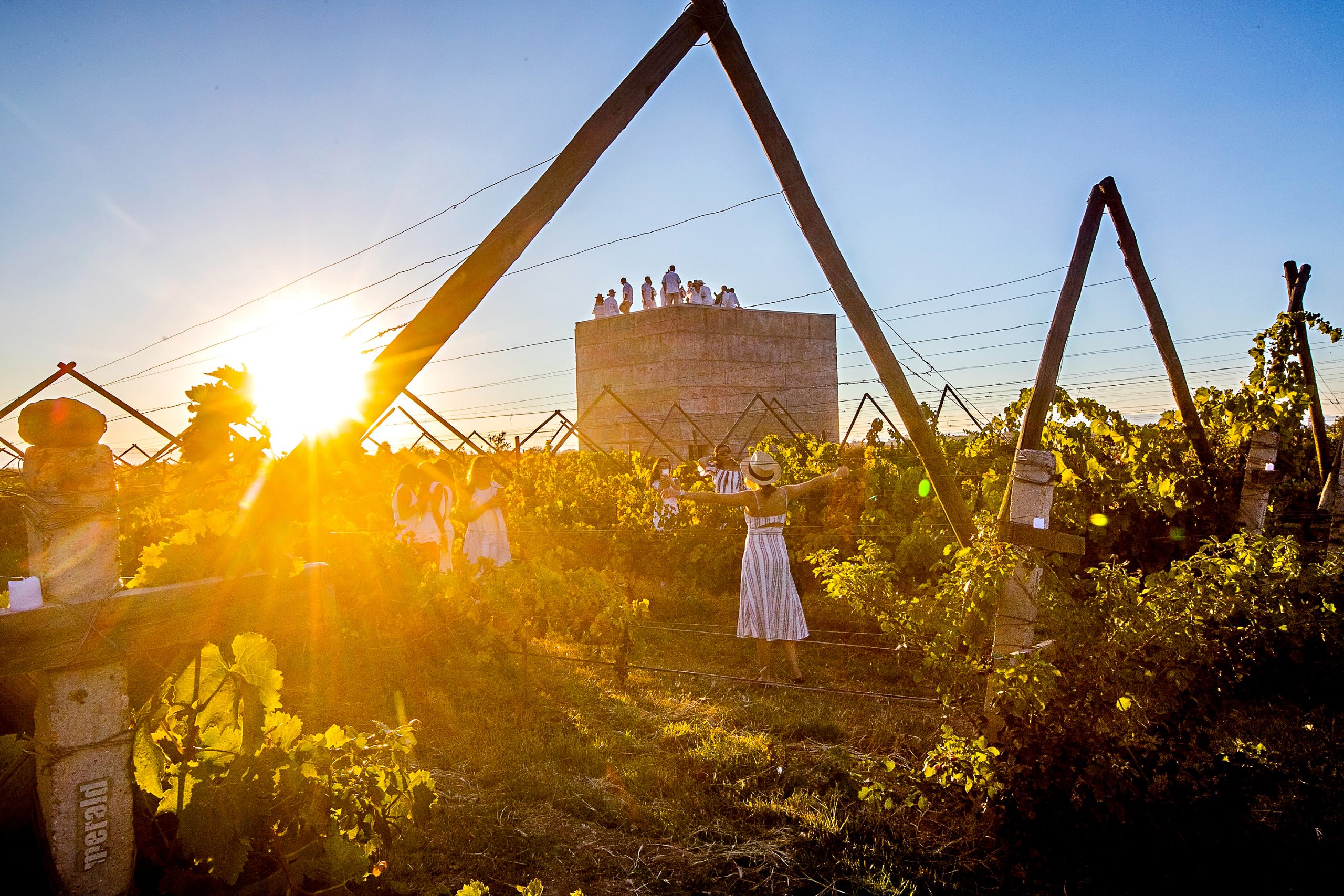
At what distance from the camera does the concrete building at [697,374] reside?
23234mm

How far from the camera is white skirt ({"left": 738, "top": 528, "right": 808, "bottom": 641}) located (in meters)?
6.23

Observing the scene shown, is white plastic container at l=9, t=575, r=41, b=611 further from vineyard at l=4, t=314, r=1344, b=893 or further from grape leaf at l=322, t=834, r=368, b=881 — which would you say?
grape leaf at l=322, t=834, r=368, b=881

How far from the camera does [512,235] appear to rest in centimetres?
363

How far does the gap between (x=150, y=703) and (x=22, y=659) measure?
1.08 feet

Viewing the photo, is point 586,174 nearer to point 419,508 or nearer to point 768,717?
point 768,717

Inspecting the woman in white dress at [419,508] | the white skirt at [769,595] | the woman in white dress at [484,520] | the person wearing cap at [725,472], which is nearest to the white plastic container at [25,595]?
the white skirt at [769,595]

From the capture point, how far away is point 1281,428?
6.27 m

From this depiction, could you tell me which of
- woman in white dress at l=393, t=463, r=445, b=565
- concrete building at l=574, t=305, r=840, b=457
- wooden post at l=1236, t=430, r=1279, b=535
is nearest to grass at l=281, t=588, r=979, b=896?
woman in white dress at l=393, t=463, r=445, b=565

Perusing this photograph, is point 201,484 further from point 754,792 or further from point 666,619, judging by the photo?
point 666,619

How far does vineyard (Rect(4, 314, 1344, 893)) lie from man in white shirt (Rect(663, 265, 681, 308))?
17215 millimetres

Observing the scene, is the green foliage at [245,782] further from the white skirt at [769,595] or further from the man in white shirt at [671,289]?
the man in white shirt at [671,289]

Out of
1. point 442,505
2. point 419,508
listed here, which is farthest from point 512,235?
point 442,505

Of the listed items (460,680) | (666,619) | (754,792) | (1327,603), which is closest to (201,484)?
(754,792)

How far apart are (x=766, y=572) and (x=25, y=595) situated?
497cm
